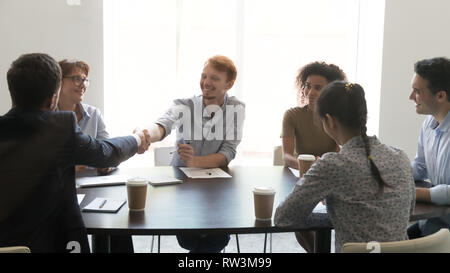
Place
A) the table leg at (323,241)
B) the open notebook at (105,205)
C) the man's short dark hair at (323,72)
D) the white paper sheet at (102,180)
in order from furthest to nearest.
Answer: the man's short dark hair at (323,72), the white paper sheet at (102,180), the table leg at (323,241), the open notebook at (105,205)

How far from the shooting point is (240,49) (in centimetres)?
407

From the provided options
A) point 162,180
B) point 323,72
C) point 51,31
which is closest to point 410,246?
point 162,180

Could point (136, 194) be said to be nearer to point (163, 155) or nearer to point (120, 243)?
point (120, 243)

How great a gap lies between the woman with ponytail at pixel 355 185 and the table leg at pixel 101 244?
63 cm

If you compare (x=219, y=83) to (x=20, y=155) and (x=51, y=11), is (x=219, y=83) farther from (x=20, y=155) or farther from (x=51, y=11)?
(x=51, y=11)

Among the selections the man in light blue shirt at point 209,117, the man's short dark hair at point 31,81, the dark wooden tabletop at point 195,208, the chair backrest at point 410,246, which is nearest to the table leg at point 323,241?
the dark wooden tabletop at point 195,208

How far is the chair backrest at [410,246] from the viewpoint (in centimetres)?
119

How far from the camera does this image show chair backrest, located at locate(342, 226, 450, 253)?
119 cm

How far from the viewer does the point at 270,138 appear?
4.36 meters

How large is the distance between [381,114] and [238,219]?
9.63 feet

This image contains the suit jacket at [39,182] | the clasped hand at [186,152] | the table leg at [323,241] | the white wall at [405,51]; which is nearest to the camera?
the suit jacket at [39,182]

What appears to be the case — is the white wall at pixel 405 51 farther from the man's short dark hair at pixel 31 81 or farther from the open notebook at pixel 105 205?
the man's short dark hair at pixel 31 81

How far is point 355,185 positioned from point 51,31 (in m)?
3.21
